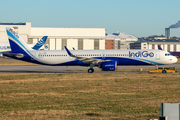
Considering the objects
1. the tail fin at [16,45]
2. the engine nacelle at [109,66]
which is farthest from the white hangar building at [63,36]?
the engine nacelle at [109,66]

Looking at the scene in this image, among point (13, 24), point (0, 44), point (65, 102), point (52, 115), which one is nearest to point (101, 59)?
point (65, 102)

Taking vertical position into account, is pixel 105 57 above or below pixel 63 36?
below

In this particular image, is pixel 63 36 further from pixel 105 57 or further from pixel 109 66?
pixel 109 66

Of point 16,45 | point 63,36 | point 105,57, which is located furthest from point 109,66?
point 63,36

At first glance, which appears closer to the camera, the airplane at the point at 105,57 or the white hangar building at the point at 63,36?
the airplane at the point at 105,57

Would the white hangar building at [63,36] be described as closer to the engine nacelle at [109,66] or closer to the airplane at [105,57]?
the airplane at [105,57]

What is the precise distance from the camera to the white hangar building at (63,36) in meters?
130

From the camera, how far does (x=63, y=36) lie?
5182 inches

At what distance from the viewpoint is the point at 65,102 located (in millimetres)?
18125

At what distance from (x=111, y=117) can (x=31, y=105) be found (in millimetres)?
5977

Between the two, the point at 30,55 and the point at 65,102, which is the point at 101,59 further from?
the point at 65,102

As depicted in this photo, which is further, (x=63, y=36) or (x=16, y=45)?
(x=63, y=36)

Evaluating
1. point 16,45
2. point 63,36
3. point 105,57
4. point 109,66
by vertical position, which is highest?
point 63,36

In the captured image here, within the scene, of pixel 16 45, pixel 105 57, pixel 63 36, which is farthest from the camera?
pixel 63 36
